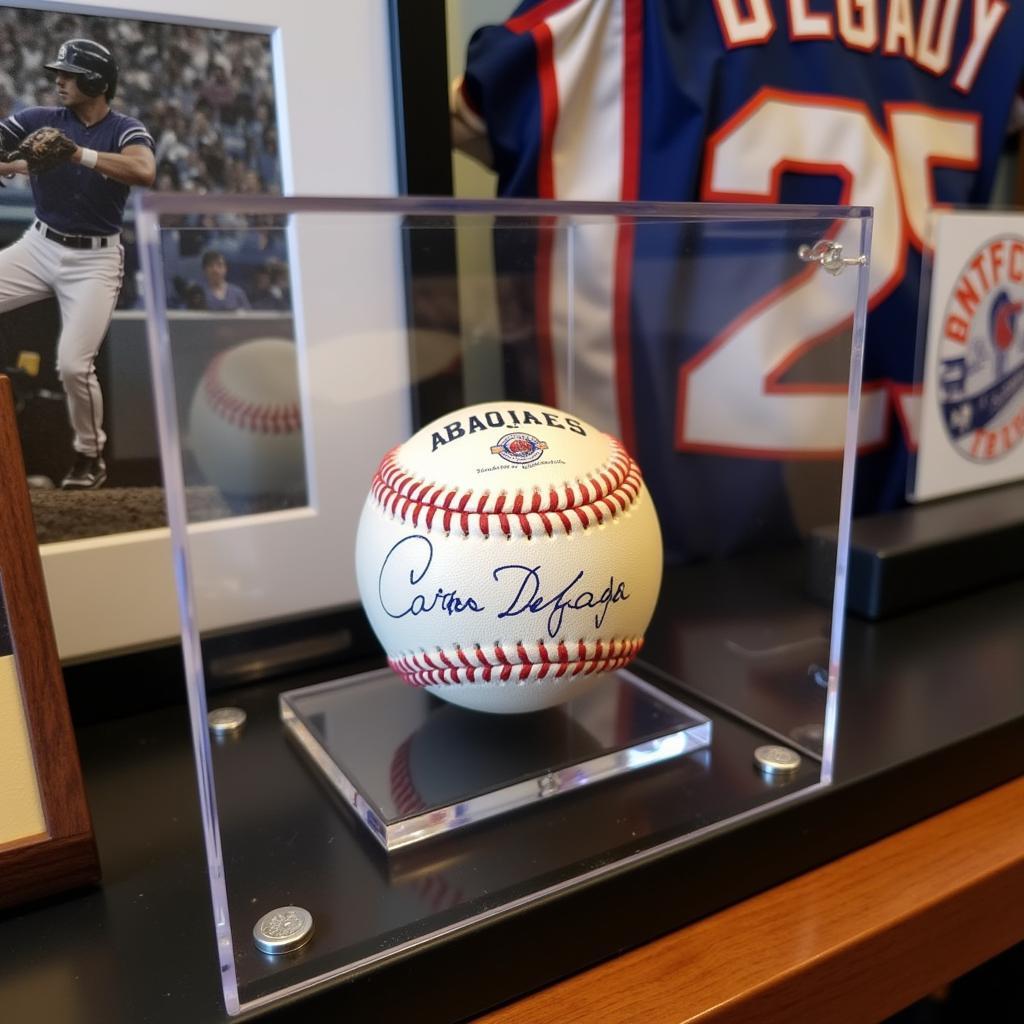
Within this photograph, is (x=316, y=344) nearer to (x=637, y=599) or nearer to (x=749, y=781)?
(x=637, y=599)

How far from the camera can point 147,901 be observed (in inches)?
19.5

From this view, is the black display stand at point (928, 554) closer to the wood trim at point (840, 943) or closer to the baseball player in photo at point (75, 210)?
the wood trim at point (840, 943)

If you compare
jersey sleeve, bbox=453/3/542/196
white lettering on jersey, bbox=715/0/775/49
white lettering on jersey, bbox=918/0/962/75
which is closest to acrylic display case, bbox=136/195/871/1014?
jersey sleeve, bbox=453/3/542/196

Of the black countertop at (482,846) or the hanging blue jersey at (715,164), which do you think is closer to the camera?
the black countertop at (482,846)

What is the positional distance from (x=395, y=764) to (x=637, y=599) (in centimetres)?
19

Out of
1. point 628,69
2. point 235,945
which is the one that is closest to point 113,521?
point 235,945

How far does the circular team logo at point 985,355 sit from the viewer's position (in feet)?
3.43

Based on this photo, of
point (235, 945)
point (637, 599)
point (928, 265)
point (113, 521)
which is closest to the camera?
point (235, 945)

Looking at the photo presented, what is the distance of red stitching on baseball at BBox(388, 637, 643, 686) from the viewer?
1.77ft

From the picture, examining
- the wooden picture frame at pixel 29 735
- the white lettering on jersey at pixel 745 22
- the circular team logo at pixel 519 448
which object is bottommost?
the wooden picture frame at pixel 29 735

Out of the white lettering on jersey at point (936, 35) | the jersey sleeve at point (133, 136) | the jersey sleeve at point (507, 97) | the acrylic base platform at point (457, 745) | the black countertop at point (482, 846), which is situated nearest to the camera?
the black countertop at point (482, 846)

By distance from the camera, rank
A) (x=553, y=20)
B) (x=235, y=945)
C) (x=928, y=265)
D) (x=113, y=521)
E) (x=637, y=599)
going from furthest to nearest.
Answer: (x=928, y=265) → (x=553, y=20) → (x=113, y=521) → (x=637, y=599) → (x=235, y=945)
